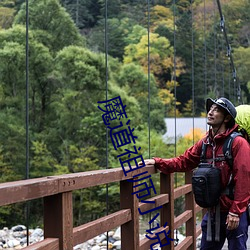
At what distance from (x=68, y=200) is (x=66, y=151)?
13.3 m

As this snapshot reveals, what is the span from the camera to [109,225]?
1.76 meters

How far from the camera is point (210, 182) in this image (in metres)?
1.89

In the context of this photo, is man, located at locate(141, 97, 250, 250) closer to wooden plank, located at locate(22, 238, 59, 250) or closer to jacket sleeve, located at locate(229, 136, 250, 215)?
jacket sleeve, located at locate(229, 136, 250, 215)

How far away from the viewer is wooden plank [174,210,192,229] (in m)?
2.73

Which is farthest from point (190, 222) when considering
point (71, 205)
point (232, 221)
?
point (71, 205)

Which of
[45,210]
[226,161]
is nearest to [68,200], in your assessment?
[45,210]

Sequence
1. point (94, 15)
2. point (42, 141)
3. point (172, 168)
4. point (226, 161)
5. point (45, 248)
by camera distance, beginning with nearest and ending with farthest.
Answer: point (45, 248)
point (226, 161)
point (172, 168)
point (42, 141)
point (94, 15)

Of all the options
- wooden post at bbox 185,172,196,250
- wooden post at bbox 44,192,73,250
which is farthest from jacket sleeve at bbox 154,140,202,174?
wooden post at bbox 185,172,196,250


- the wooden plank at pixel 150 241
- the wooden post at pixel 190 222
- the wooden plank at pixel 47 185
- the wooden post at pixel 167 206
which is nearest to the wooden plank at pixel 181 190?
the wooden post at pixel 190 222

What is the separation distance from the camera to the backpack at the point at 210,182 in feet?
6.20

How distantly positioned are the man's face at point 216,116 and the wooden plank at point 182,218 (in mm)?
835

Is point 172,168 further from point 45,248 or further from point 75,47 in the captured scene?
point 75,47

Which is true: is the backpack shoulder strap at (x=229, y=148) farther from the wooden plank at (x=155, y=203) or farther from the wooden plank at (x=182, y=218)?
the wooden plank at (x=182, y=218)

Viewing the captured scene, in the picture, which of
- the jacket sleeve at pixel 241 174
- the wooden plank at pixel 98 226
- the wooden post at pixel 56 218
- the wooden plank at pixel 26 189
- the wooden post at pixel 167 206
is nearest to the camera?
the wooden plank at pixel 26 189
